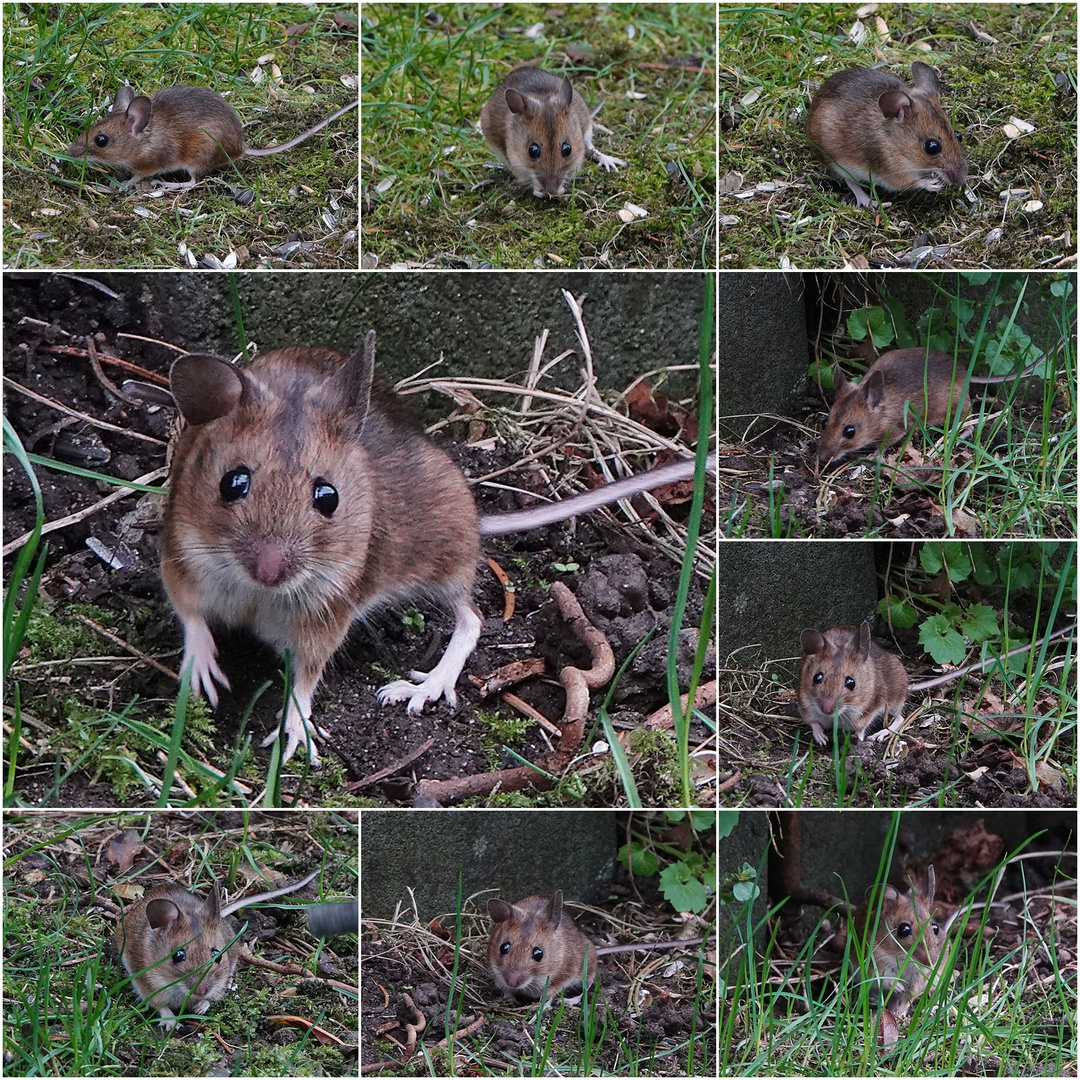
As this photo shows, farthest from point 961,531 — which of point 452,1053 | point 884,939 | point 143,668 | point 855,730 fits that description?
point 143,668

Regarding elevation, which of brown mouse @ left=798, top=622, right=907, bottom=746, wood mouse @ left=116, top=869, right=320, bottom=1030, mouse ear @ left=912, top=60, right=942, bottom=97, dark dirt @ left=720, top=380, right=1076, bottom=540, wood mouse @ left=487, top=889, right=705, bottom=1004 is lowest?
wood mouse @ left=487, top=889, right=705, bottom=1004

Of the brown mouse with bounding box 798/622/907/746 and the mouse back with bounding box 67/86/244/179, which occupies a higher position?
the mouse back with bounding box 67/86/244/179

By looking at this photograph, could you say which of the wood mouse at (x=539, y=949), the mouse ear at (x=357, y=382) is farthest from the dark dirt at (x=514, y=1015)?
the mouse ear at (x=357, y=382)

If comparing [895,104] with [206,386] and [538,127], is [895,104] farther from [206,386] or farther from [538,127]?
[206,386]

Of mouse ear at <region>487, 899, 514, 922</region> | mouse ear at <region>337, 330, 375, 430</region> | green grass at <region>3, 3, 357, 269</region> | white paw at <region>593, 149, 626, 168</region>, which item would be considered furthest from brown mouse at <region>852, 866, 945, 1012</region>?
green grass at <region>3, 3, 357, 269</region>

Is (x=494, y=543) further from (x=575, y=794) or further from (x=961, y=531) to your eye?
(x=961, y=531)

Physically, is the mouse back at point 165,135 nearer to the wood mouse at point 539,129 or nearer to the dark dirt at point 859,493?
the wood mouse at point 539,129

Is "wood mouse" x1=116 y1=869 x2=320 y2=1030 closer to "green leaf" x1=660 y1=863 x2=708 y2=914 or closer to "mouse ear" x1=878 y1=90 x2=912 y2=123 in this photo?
"green leaf" x1=660 y1=863 x2=708 y2=914
